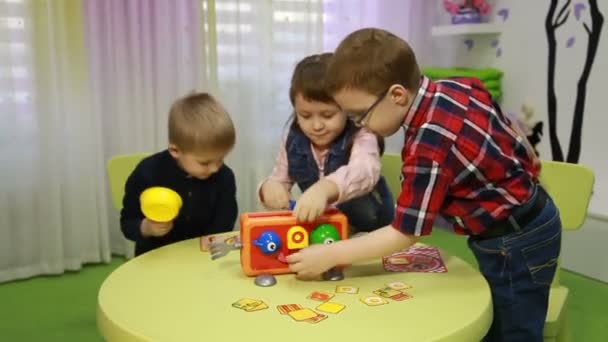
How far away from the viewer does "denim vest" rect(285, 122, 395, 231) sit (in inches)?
58.5

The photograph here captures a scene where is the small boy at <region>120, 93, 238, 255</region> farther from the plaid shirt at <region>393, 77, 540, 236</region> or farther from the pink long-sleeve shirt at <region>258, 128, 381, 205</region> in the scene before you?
the plaid shirt at <region>393, 77, 540, 236</region>

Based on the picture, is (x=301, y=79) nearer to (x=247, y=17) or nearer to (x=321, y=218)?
(x=321, y=218)

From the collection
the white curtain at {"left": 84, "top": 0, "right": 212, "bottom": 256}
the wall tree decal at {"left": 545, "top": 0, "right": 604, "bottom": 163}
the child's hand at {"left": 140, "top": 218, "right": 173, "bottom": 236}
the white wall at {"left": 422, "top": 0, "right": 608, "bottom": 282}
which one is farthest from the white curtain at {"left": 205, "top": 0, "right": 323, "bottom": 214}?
the child's hand at {"left": 140, "top": 218, "right": 173, "bottom": 236}

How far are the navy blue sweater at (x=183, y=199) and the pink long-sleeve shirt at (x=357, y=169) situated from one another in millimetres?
145

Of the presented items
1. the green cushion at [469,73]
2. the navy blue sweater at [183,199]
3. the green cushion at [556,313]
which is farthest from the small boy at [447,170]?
the green cushion at [469,73]

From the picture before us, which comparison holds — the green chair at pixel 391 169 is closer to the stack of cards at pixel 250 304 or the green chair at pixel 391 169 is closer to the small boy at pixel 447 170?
the small boy at pixel 447 170

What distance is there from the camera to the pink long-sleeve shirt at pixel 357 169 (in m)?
1.32

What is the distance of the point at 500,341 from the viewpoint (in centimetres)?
121

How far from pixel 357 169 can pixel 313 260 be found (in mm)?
375

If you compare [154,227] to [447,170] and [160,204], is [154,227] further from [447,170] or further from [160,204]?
[447,170]

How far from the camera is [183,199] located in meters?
1.54

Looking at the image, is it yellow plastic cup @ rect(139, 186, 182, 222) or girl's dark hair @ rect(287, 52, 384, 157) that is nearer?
yellow plastic cup @ rect(139, 186, 182, 222)

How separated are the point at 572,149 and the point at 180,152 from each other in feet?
6.14

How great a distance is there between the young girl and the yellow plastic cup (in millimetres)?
255
